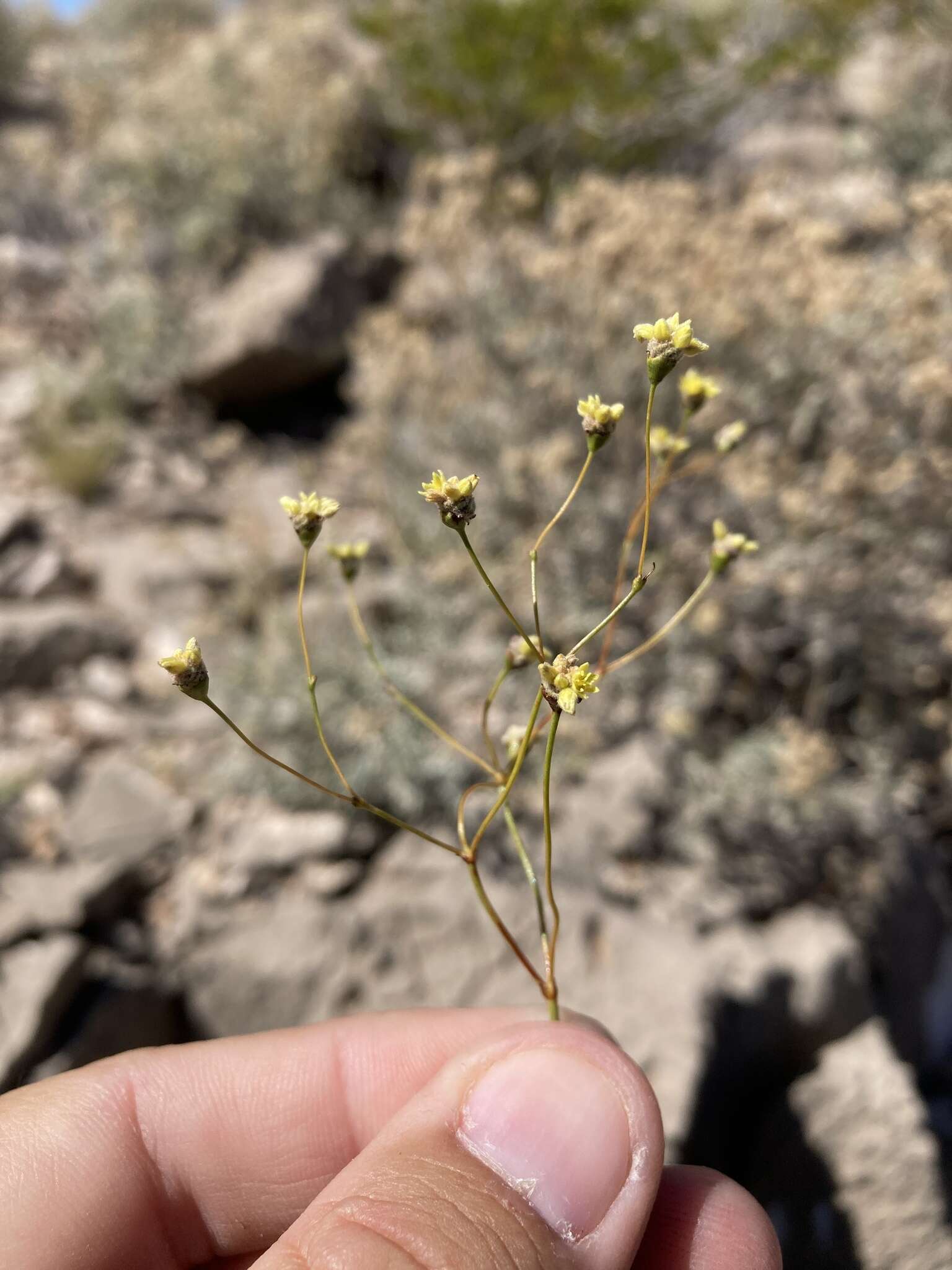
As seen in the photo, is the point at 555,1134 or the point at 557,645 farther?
the point at 557,645

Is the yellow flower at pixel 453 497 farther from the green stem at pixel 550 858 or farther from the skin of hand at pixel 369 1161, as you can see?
the skin of hand at pixel 369 1161

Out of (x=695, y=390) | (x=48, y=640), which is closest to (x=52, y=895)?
(x=48, y=640)

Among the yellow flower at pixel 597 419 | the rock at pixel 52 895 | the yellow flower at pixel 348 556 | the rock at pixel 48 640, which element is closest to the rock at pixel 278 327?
the rock at pixel 48 640

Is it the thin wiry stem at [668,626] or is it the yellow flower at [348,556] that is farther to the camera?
the yellow flower at [348,556]

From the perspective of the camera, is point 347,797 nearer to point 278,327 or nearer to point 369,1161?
point 369,1161

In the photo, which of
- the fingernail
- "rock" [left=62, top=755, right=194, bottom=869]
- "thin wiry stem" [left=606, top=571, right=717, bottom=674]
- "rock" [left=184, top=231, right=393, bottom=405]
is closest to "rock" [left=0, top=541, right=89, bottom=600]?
"rock" [left=62, top=755, right=194, bottom=869]

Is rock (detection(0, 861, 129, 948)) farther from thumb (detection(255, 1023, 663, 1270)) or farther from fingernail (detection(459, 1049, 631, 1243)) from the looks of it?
fingernail (detection(459, 1049, 631, 1243))
